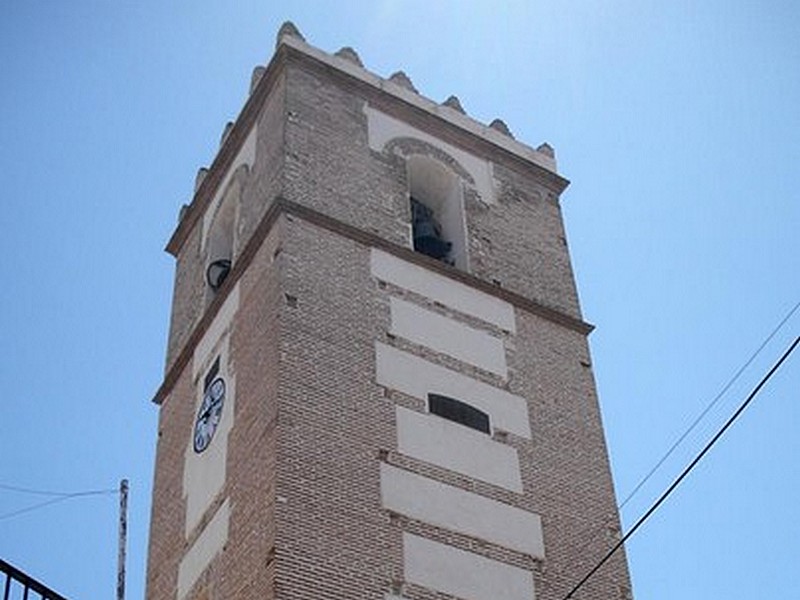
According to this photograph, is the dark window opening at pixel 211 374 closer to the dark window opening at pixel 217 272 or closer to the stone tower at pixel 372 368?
the stone tower at pixel 372 368

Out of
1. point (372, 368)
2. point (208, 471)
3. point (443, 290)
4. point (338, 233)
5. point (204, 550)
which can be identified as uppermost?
point (338, 233)

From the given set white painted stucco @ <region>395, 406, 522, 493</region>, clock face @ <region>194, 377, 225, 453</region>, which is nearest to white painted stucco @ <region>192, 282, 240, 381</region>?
clock face @ <region>194, 377, 225, 453</region>

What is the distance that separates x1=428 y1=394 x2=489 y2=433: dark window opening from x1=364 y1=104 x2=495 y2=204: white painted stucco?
441cm

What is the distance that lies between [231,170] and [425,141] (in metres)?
2.85

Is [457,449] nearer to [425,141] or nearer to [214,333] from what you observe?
[214,333]

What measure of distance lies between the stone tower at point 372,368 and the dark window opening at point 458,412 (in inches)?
1.4

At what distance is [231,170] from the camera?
818 inches

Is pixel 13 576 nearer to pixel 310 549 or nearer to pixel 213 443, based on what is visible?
pixel 310 549

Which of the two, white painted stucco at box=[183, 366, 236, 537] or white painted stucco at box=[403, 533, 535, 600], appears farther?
white painted stucco at box=[183, 366, 236, 537]

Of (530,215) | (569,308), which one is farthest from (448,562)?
(530,215)

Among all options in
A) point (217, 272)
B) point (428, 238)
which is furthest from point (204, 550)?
point (428, 238)

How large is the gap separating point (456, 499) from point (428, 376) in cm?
173

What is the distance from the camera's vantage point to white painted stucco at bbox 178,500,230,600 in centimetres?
1554

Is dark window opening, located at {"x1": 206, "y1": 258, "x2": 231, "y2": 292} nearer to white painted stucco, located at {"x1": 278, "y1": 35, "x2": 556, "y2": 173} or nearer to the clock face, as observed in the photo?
the clock face
